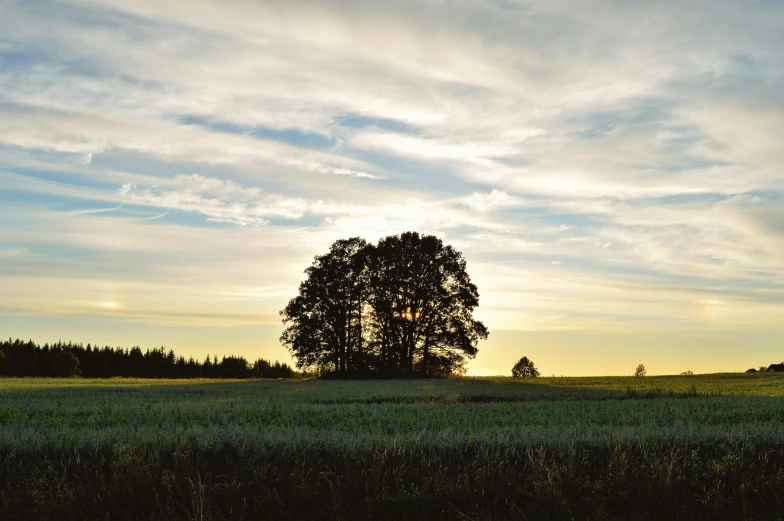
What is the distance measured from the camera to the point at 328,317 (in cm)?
6631

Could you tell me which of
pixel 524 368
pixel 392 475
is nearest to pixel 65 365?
pixel 524 368

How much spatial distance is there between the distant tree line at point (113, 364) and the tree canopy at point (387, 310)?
43979 millimetres

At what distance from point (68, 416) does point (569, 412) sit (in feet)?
48.3

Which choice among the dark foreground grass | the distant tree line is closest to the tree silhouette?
the distant tree line

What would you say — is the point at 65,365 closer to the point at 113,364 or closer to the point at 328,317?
the point at 113,364

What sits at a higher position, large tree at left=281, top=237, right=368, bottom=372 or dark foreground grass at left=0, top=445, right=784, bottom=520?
large tree at left=281, top=237, right=368, bottom=372

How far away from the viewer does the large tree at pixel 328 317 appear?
66.1 meters

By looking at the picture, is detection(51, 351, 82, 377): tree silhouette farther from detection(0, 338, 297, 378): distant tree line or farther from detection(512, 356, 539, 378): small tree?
detection(512, 356, 539, 378): small tree

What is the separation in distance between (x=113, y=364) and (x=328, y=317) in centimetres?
7631

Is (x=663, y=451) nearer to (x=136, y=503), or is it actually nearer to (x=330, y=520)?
(x=330, y=520)

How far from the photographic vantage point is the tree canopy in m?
64.3

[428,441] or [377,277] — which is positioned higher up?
[377,277]

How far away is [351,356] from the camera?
214 ft

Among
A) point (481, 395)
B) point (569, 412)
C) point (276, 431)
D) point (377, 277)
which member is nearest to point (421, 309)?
point (377, 277)
